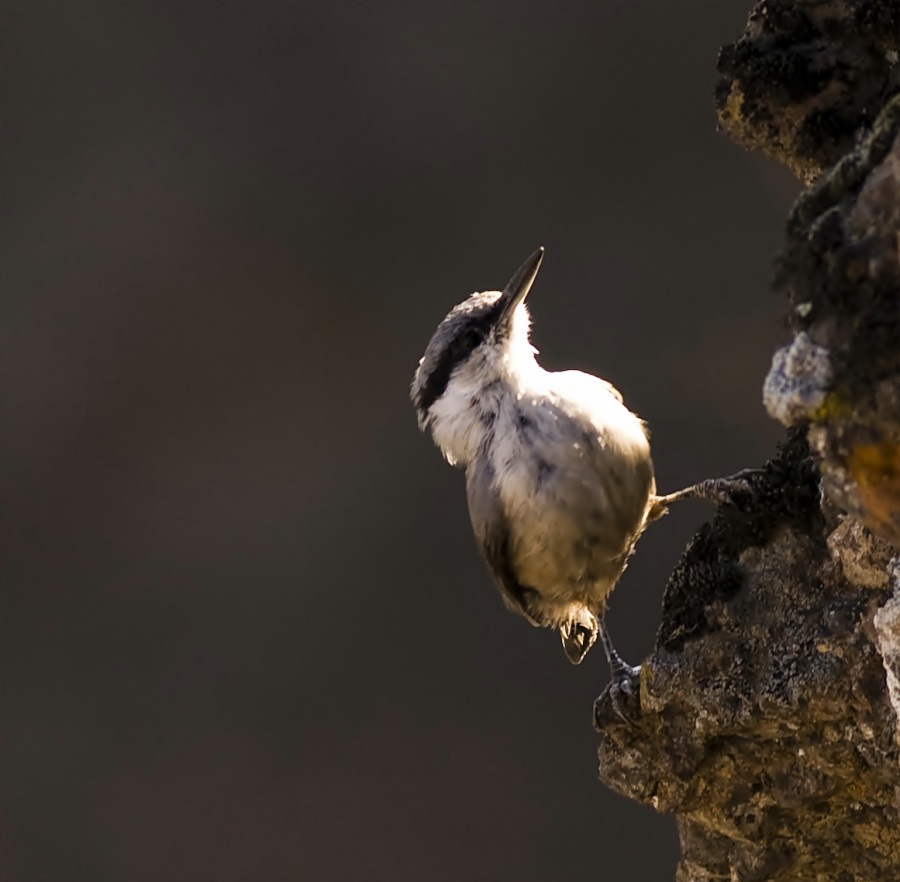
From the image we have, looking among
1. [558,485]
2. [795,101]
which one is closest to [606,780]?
[558,485]

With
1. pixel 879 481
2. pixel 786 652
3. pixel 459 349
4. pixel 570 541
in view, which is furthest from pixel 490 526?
pixel 879 481

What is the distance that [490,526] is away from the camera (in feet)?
9.19

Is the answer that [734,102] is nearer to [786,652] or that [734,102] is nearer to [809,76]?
[809,76]

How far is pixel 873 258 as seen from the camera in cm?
130

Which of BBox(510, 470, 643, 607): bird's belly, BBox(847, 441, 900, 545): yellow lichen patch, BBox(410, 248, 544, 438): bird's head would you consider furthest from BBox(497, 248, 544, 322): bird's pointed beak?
BBox(847, 441, 900, 545): yellow lichen patch

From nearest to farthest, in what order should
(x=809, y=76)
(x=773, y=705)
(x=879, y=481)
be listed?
(x=879, y=481), (x=773, y=705), (x=809, y=76)

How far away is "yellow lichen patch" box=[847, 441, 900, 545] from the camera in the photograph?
52.4 inches

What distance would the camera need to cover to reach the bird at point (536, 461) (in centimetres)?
267

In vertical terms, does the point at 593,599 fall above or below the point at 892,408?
below

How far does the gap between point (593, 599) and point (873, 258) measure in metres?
1.63

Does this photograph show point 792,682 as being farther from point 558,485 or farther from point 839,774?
point 558,485

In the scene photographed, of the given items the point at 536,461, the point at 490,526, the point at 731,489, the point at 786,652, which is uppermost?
the point at 731,489

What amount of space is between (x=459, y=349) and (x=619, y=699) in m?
1.01

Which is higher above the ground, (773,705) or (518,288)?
(518,288)
